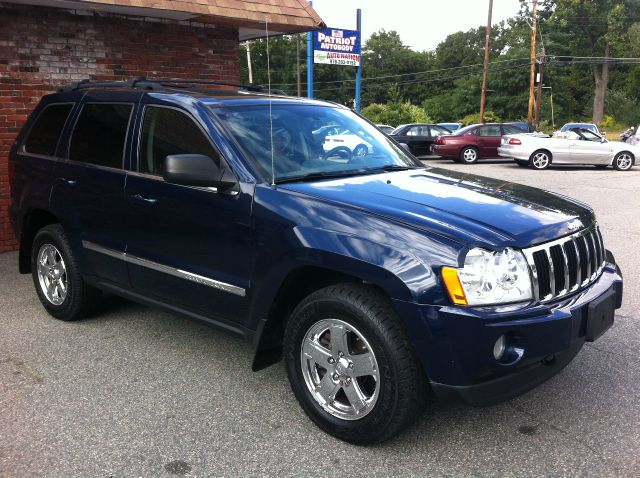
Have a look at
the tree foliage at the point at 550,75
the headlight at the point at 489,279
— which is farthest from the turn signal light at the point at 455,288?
the tree foliage at the point at 550,75

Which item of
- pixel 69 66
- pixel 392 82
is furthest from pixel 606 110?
pixel 69 66

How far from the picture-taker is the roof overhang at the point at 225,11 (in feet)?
23.5

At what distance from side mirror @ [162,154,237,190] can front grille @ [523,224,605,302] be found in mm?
1664

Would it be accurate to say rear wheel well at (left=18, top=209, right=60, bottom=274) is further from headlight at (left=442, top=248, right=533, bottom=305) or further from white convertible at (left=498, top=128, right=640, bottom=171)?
white convertible at (left=498, top=128, right=640, bottom=171)

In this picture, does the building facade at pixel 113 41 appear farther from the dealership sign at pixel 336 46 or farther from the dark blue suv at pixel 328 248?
the dealership sign at pixel 336 46

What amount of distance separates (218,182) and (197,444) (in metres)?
1.40

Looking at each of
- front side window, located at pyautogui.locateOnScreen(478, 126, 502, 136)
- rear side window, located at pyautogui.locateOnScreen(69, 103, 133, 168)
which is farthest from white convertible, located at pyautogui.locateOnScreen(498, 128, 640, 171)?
rear side window, located at pyautogui.locateOnScreen(69, 103, 133, 168)

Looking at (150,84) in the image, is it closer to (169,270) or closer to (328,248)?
(169,270)

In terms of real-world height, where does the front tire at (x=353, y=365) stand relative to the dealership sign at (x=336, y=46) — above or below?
below

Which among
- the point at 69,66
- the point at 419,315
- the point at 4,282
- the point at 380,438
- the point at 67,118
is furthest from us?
the point at 69,66

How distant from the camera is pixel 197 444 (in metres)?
3.08

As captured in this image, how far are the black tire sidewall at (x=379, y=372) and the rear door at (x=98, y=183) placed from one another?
5.27 feet

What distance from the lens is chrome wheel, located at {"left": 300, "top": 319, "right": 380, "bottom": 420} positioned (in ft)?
9.78

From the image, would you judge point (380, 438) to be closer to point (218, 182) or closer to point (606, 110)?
point (218, 182)
